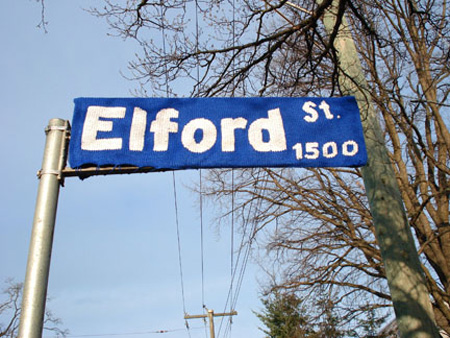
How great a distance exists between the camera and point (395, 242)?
3107mm

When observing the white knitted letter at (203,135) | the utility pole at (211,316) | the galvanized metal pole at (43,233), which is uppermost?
the utility pole at (211,316)

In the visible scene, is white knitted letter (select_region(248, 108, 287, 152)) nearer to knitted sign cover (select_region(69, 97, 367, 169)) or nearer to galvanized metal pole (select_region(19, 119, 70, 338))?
knitted sign cover (select_region(69, 97, 367, 169))

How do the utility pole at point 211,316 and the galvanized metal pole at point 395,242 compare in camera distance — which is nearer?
the galvanized metal pole at point 395,242

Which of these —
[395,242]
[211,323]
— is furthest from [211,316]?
[395,242]

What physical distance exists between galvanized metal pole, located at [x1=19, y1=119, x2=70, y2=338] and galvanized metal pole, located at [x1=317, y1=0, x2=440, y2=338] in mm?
2336

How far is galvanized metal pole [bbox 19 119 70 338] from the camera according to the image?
6.23ft

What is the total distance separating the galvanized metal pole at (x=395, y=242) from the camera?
2889 millimetres

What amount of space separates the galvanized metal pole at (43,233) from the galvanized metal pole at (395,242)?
2336mm

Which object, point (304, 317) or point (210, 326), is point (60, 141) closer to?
point (304, 317)

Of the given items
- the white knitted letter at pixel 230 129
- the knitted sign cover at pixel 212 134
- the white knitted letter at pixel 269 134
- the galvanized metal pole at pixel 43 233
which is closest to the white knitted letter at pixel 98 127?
the knitted sign cover at pixel 212 134

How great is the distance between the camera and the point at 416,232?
925cm

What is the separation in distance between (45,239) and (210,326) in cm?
2283

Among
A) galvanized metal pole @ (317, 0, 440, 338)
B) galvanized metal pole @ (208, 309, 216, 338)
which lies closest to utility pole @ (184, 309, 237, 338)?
galvanized metal pole @ (208, 309, 216, 338)

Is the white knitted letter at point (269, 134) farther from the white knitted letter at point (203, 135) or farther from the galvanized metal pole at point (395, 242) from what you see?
the galvanized metal pole at point (395, 242)
